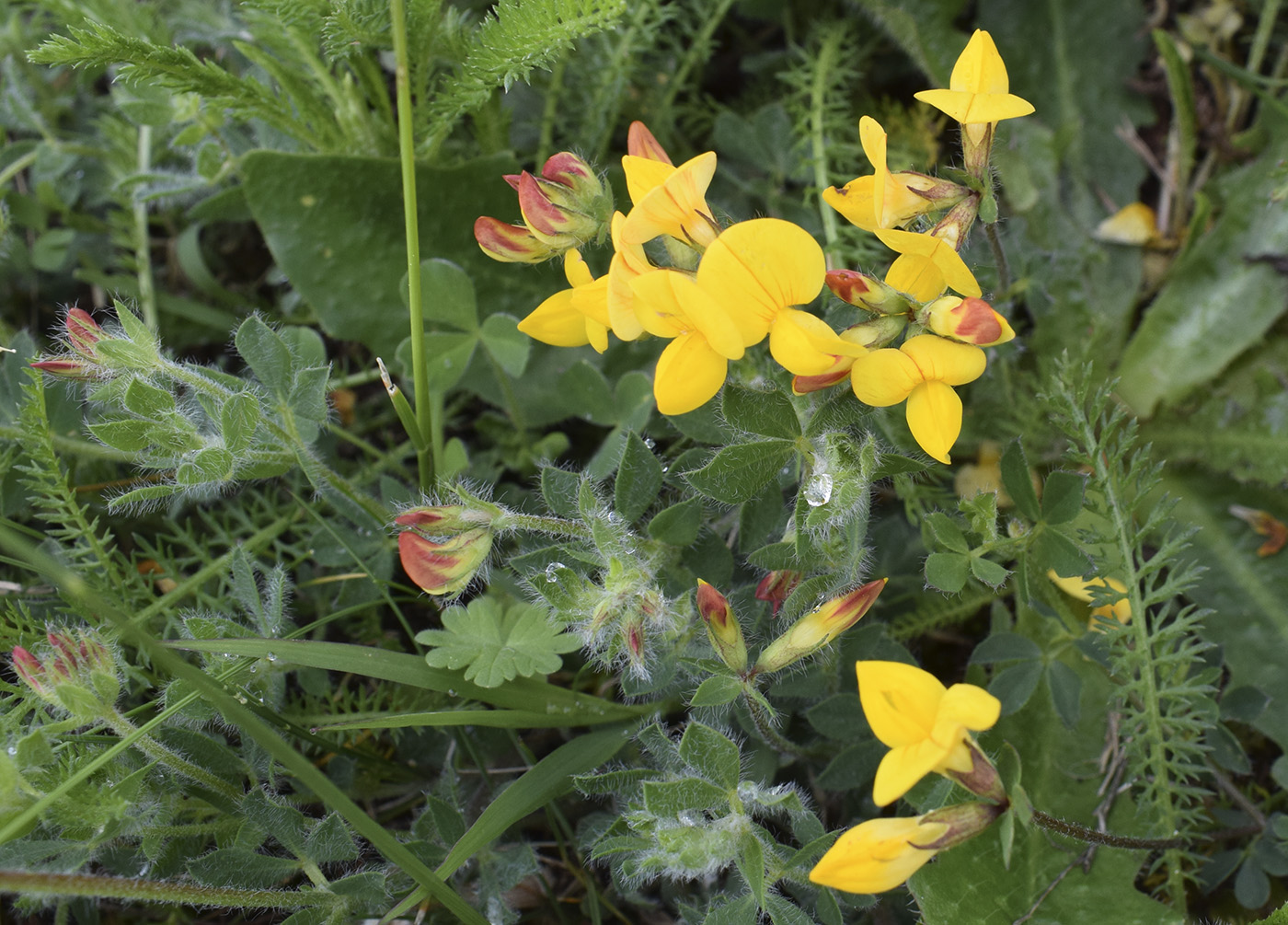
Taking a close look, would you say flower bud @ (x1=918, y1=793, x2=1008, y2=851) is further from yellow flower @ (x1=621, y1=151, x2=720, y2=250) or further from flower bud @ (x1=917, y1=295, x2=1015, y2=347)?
yellow flower @ (x1=621, y1=151, x2=720, y2=250)

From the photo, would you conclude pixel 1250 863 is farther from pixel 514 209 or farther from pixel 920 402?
pixel 514 209

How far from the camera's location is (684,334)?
1573 millimetres

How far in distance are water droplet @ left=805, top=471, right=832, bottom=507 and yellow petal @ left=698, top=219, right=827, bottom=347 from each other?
0.99ft

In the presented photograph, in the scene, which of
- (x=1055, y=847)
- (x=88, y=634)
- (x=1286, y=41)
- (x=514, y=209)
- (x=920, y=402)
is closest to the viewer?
(x=920, y=402)

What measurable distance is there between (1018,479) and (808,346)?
73 cm

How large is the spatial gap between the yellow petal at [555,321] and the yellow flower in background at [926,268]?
0.60 m

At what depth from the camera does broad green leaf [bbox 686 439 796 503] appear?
1710mm

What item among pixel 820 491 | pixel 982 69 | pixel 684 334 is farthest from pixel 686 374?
pixel 982 69

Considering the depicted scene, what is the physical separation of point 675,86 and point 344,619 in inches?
71.5

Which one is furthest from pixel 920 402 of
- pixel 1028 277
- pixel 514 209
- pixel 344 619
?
pixel 344 619

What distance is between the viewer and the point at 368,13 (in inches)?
82.6

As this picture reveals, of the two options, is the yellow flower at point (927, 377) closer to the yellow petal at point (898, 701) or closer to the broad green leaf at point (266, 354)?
the yellow petal at point (898, 701)

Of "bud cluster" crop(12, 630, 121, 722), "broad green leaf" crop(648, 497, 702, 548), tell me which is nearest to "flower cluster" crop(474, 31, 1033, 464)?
"broad green leaf" crop(648, 497, 702, 548)

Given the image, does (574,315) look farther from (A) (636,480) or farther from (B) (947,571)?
(B) (947,571)
